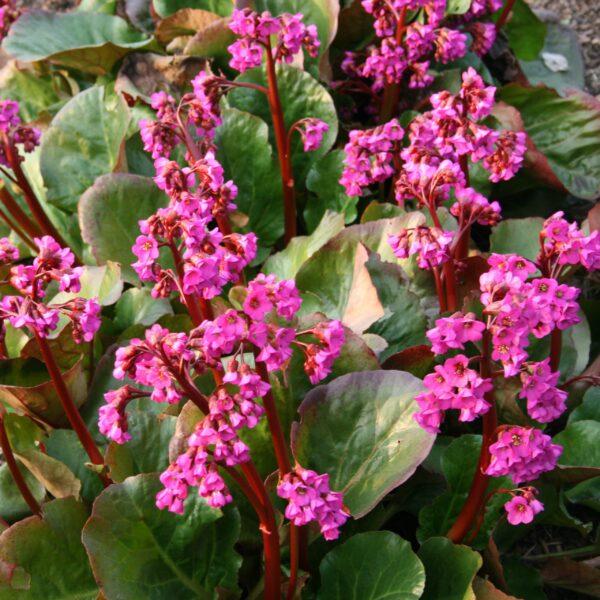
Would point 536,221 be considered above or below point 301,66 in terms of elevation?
below

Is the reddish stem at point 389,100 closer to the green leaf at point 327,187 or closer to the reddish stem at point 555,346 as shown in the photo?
the green leaf at point 327,187

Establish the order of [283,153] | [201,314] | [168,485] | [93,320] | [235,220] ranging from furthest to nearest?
[235,220], [283,153], [201,314], [93,320], [168,485]

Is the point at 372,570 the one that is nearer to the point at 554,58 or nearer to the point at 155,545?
the point at 155,545

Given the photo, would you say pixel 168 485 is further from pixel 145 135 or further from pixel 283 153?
pixel 283 153

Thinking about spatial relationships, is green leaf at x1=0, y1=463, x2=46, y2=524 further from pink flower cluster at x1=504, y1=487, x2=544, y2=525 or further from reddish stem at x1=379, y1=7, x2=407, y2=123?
reddish stem at x1=379, y1=7, x2=407, y2=123

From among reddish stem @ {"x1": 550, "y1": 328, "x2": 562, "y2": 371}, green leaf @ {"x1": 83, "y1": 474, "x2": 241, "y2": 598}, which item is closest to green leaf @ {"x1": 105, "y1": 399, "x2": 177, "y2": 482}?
green leaf @ {"x1": 83, "y1": 474, "x2": 241, "y2": 598}

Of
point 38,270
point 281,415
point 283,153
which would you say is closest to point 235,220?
point 283,153
